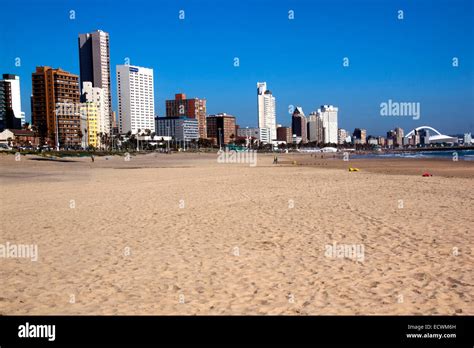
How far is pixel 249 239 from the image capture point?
948 cm

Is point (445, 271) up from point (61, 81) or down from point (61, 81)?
down

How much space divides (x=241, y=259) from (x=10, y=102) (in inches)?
8122

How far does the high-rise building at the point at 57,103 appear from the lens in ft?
461

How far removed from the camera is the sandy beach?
218 inches

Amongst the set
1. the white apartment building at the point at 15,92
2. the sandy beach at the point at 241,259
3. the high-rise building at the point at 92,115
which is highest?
the white apartment building at the point at 15,92

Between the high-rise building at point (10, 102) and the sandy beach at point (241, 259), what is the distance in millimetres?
176163

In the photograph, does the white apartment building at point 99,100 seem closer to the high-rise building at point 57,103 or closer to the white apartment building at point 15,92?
the high-rise building at point 57,103

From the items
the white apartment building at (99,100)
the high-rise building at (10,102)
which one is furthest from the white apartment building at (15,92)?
the white apartment building at (99,100)

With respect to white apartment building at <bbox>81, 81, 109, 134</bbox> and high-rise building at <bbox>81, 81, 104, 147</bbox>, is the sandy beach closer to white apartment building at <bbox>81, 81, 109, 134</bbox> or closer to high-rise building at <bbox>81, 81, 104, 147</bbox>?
high-rise building at <bbox>81, 81, 104, 147</bbox>

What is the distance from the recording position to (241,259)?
775cm

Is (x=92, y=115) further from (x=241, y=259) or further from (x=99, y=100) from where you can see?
(x=241, y=259)
